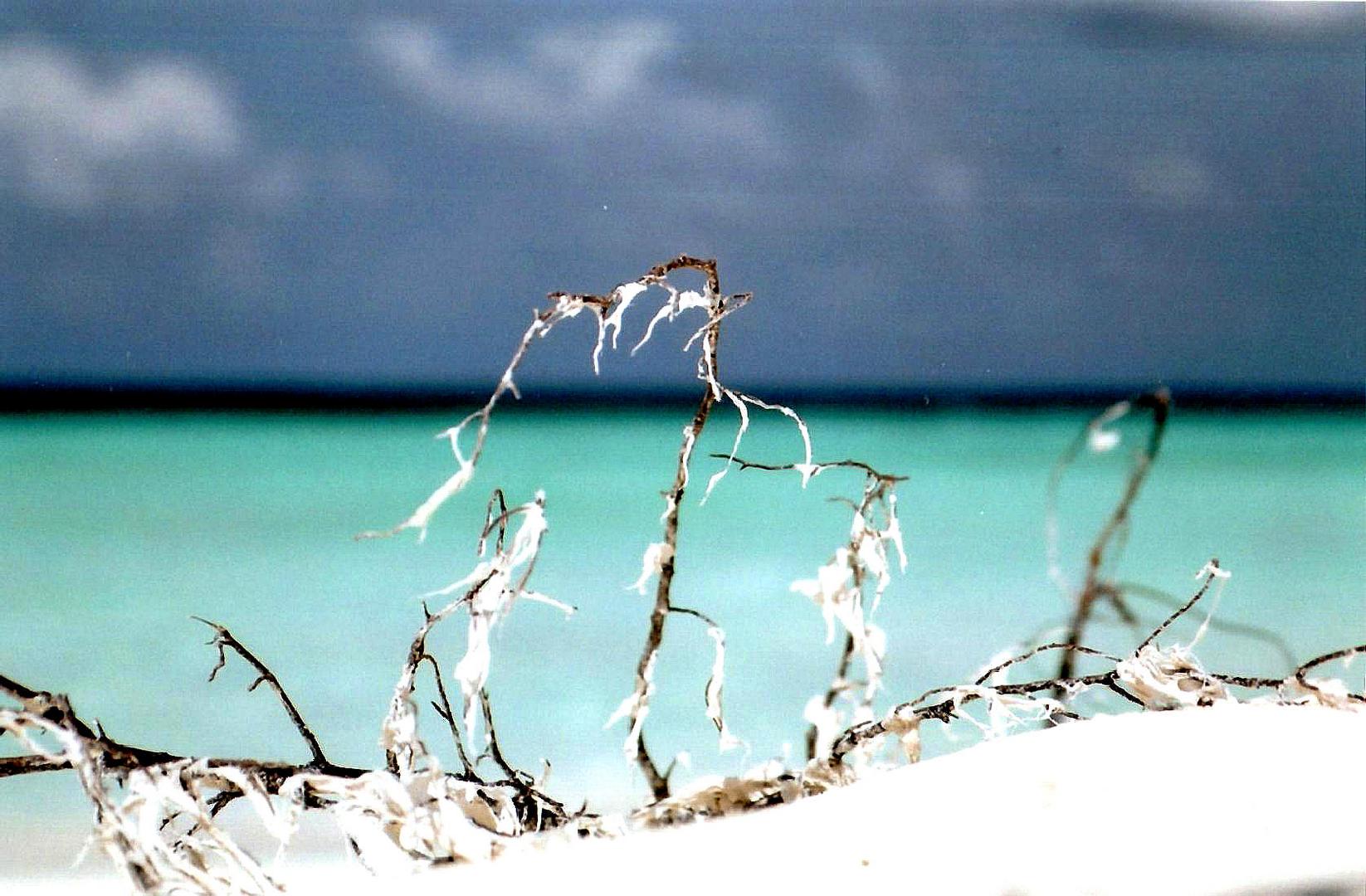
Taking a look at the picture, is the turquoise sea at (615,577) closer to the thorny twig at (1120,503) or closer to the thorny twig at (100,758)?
the thorny twig at (1120,503)

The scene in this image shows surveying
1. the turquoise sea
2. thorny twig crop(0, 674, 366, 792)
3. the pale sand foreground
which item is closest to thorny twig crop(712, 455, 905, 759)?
the turquoise sea

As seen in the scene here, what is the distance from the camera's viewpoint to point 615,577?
7.34 feet

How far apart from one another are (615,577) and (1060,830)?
71.0 inches

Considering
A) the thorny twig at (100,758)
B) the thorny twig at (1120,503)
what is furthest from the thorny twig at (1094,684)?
the thorny twig at (100,758)

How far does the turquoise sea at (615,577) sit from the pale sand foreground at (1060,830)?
0.18m

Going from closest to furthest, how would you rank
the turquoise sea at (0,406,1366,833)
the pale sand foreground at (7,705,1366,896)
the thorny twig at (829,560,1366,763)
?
the pale sand foreground at (7,705,1366,896), the thorny twig at (829,560,1366,763), the turquoise sea at (0,406,1366,833)

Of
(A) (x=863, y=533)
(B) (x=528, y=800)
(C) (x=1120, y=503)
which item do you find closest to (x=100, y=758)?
(B) (x=528, y=800)

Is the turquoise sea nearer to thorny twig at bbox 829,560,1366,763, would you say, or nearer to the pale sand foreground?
thorny twig at bbox 829,560,1366,763

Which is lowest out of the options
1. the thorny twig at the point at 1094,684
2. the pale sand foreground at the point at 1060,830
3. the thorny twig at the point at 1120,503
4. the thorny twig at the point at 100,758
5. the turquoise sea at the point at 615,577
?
the pale sand foreground at the point at 1060,830

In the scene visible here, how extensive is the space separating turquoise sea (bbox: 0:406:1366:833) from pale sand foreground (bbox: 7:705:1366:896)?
18 centimetres

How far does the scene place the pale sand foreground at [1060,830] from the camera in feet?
1.48

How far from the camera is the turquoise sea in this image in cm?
159

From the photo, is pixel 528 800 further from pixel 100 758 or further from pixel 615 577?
pixel 615 577

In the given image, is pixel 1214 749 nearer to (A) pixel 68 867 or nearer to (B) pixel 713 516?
(A) pixel 68 867
